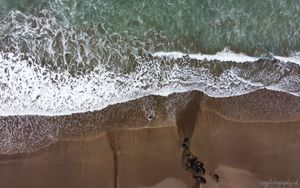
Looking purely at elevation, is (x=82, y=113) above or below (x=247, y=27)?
below

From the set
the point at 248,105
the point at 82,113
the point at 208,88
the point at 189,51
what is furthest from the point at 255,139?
the point at 82,113

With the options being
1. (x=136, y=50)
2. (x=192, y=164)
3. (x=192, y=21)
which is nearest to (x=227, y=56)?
(x=192, y=21)

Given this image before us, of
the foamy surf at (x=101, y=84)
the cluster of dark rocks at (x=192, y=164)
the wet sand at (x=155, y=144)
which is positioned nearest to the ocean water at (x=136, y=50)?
the foamy surf at (x=101, y=84)

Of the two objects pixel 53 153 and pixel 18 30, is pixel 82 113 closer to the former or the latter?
pixel 53 153

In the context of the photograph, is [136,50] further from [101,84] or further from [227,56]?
[227,56]

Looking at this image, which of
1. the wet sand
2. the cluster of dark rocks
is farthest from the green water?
the cluster of dark rocks

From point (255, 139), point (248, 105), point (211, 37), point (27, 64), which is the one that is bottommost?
point (255, 139)

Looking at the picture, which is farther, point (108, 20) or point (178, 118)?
point (108, 20)
